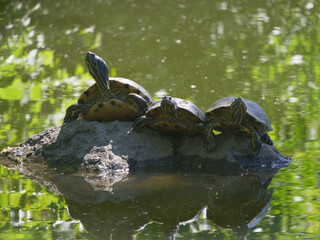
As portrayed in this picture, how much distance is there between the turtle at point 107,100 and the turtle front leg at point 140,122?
0.59 ft

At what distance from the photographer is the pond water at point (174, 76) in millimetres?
3188

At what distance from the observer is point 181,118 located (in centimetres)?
441

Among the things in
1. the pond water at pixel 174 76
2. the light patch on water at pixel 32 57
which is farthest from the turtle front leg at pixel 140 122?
the light patch on water at pixel 32 57

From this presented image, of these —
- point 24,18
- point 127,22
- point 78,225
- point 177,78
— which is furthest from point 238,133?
point 24,18

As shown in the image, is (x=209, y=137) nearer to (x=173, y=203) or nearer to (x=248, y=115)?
(x=248, y=115)

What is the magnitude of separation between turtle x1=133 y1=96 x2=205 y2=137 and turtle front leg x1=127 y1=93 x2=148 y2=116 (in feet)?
0.45

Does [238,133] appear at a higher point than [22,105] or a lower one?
lower

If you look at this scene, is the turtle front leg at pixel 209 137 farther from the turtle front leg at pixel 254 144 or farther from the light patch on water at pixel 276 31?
the light patch on water at pixel 276 31

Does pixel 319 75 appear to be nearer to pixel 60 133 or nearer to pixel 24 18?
pixel 60 133

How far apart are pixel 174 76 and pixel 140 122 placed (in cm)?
327

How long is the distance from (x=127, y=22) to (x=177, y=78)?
13.3ft

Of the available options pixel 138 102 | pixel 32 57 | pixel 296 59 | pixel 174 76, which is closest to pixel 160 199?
pixel 138 102

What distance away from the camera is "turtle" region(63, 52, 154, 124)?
4.71 metres

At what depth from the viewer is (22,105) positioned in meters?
6.66
